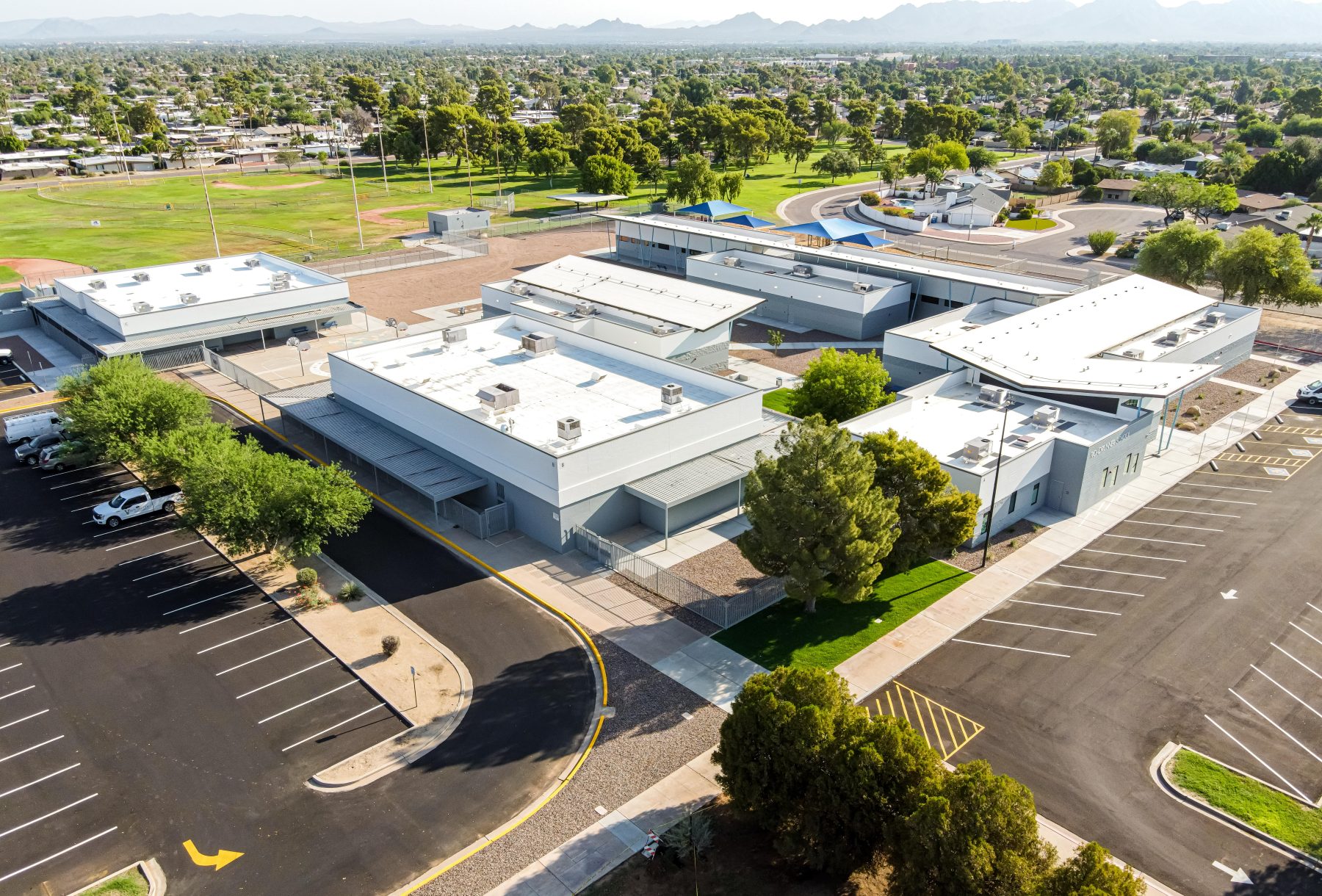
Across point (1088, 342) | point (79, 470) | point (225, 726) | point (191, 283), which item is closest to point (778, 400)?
point (1088, 342)

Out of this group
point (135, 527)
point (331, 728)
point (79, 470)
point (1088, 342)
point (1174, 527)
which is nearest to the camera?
point (331, 728)

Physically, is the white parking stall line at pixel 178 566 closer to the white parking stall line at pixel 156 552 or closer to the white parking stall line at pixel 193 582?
the white parking stall line at pixel 156 552

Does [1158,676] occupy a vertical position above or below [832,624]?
below

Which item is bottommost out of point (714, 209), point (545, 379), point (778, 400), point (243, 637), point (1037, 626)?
point (1037, 626)

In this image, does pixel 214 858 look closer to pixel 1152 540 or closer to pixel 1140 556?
pixel 1140 556

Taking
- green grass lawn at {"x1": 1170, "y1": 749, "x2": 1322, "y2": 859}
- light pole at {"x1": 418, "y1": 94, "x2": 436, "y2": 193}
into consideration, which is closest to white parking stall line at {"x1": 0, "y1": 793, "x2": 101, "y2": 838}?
green grass lawn at {"x1": 1170, "y1": 749, "x2": 1322, "y2": 859}

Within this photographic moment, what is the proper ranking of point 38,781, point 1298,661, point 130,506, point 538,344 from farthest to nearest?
point 538,344 < point 130,506 < point 1298,661 < point 38,781
